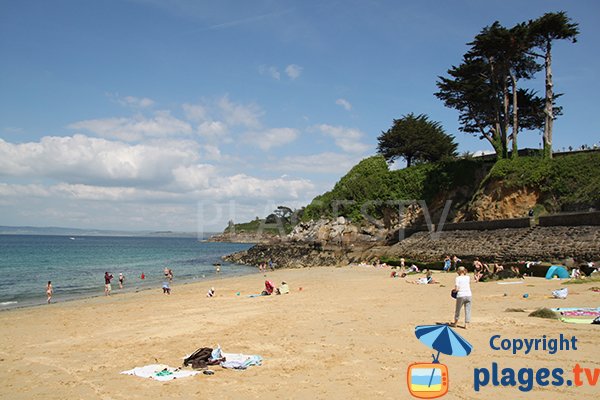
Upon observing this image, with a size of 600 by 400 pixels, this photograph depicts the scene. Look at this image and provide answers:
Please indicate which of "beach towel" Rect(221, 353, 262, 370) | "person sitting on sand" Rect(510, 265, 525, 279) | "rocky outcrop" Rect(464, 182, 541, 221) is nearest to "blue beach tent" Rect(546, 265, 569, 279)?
"person sitting on sand" Rect(510, 265, 525, 279)

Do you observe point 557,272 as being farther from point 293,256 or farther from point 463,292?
point 293,256

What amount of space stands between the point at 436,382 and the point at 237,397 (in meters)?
3.13

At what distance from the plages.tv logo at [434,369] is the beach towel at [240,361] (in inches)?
120

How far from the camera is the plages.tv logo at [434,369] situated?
645 centimetres

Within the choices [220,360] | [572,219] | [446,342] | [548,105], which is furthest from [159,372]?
[548,105]

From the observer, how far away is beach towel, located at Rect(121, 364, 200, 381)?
7.84 metres

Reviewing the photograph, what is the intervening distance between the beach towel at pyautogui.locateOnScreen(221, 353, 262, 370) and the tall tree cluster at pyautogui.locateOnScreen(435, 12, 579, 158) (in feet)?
109

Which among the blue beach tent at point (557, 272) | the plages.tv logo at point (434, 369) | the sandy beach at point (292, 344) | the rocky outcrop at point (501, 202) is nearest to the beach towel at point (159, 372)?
the sandy beach at point (292, 344)

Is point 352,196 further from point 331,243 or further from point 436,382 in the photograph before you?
point 436,382

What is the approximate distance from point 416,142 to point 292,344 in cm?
4772

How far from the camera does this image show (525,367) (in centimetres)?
727

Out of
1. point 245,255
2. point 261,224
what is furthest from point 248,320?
point 261,224

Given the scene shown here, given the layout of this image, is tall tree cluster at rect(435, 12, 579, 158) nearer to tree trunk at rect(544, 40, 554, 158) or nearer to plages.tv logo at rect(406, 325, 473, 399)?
tree trunk at rect(544, 40, 554, 158)

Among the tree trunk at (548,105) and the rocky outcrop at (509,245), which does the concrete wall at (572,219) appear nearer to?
the rocky outcrop at (509,245)
